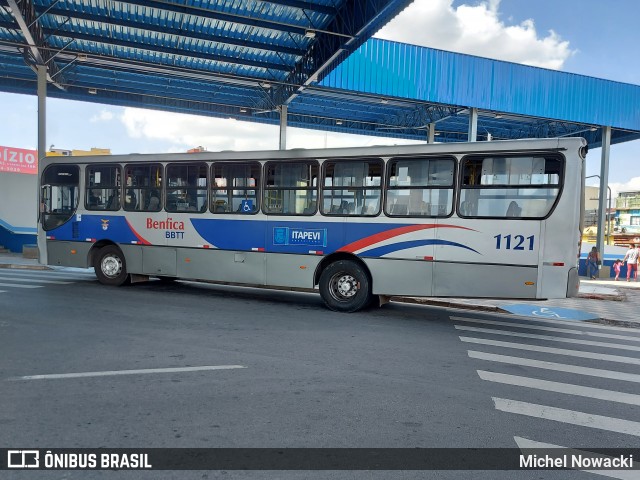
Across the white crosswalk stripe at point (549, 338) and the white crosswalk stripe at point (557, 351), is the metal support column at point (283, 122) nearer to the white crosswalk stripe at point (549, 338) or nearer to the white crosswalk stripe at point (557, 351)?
the white crosswalk stripe at point (549, 338)

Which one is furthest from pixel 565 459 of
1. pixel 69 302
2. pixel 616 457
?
pixel 69 302

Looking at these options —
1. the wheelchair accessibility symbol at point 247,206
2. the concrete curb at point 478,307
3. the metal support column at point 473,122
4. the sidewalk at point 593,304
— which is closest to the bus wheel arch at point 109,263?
the wheelchair accessibility symbol at point 247,206

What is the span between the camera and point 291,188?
10.7 metres

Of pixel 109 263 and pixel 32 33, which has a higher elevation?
pixel 32 33

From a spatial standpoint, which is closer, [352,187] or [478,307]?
[352,187]

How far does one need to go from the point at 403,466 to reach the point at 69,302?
8931 mm

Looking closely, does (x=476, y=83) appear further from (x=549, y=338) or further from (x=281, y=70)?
(x=549, y=338)

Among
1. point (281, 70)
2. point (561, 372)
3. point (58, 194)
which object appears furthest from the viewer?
point (281, 70)

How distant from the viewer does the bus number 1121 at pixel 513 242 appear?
28.7 feet

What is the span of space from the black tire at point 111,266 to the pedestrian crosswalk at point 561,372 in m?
8.80

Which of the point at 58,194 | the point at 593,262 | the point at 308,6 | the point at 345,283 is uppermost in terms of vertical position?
the point at 308,6

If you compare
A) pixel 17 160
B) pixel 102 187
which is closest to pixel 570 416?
pixel 102 187

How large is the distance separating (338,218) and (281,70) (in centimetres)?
1165

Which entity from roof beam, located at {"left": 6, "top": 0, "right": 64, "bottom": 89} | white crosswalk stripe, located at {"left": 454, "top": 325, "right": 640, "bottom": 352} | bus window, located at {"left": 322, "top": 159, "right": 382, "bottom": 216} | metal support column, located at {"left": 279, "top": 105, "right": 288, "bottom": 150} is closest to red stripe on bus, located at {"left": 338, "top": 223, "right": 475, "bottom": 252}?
bus window, located at {"left": 322, "top": 159, "right": 382, "bottom": 216}
